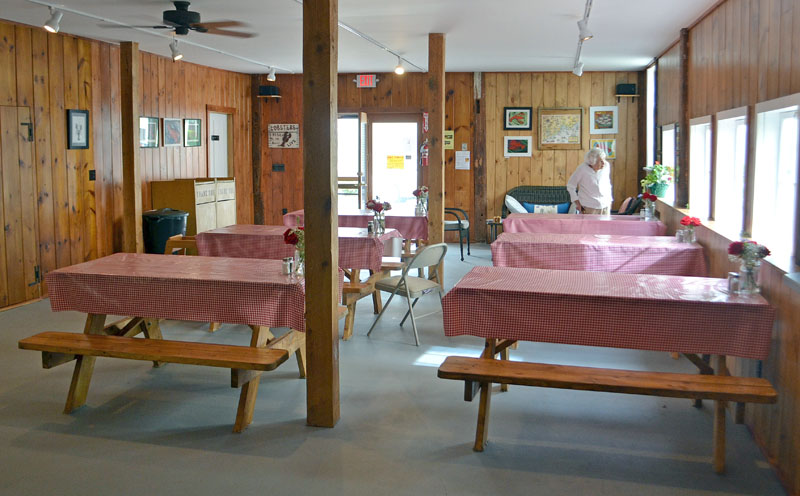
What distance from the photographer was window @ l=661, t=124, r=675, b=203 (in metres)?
8.52

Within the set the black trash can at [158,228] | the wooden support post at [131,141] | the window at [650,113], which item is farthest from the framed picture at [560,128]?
the wooden support post at [131,141]

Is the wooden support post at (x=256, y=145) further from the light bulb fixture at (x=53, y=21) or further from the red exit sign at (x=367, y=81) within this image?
the light bulb fixture at (x=53, y=21)

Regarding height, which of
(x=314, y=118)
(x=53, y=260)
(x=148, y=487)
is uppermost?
(x=314, y=118)

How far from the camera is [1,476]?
11.2 ft

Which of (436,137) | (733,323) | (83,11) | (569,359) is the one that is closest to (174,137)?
(83,11)

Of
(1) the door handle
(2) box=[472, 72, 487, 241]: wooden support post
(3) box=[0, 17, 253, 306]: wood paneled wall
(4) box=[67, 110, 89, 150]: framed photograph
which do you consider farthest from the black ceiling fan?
(2) box=[472, 72, 487, 241]: wooden support post

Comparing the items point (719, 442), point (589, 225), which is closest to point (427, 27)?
point (589, 225)

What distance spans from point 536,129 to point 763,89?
708 cm

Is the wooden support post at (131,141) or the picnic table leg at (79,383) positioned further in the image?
the wooden support post at (131,141)

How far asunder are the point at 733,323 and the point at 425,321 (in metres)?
3.22

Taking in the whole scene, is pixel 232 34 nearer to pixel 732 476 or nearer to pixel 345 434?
pixel 345 434

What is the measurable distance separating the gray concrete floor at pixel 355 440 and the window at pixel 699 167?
2.38 metres

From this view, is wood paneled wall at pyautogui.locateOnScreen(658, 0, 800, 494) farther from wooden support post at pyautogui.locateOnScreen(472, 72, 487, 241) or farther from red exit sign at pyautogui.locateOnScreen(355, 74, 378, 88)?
red exit sign at pyautogui.locateOnScreen(355, 74, 378, 88)

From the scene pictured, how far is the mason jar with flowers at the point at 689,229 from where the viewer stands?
5.70 m
